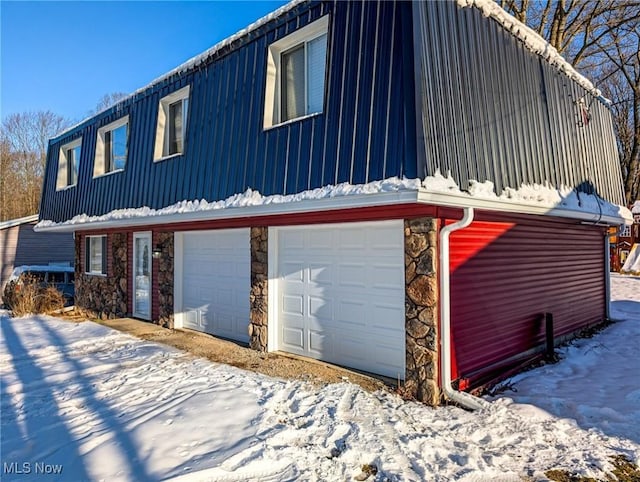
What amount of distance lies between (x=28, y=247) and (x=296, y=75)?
16.8 m

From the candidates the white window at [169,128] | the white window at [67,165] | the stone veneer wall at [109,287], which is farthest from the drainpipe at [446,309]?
the white window at [67,165]

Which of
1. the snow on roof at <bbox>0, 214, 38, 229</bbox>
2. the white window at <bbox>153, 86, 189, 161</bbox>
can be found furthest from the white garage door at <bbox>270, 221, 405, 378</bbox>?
the snow on roof at <bbox>0, 214, 38, 229</bbox>

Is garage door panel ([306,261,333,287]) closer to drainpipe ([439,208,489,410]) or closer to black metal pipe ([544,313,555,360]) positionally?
drainpipe ([439,208,489,410])

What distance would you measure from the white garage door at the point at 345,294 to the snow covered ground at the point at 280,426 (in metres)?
0.88

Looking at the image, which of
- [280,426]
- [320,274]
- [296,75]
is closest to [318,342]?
[320,274]

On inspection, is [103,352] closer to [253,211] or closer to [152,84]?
[253,211]

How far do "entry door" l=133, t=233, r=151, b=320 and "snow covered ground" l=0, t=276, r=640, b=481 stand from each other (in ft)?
14.0

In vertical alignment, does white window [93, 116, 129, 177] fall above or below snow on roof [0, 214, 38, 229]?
above

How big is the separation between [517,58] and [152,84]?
735 centimetres

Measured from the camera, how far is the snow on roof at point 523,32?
5.91m

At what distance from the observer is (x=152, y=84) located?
9.59 metres

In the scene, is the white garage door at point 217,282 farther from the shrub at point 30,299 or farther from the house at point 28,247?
the house at point 28,247

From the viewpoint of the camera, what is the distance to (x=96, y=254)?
12891mm

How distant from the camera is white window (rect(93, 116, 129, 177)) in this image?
10.8 m
